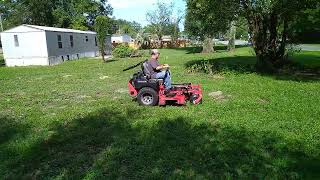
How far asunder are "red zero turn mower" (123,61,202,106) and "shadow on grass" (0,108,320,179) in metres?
1.67

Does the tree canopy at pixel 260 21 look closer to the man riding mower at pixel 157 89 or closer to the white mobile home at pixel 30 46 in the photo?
the man riding mower at pixel 157 89

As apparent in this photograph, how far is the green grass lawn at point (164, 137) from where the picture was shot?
522 cm

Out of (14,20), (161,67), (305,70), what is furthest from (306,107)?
(14,20)

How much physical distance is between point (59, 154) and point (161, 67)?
4175 millimetres

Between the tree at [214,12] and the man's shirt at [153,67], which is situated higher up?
the tree at [214,12]

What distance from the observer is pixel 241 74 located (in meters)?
15.2

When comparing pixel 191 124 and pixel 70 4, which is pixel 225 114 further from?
pixel 70 4

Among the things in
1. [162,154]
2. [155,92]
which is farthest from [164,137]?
[155,92]

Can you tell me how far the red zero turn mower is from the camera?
911cm

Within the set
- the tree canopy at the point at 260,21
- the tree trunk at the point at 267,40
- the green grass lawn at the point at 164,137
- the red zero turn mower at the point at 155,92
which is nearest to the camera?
the green grass lawn at the point at 164,137

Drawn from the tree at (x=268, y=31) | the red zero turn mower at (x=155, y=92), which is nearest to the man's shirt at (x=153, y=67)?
the red zero turn mower at (x=155, y=92)

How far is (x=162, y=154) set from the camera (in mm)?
5789

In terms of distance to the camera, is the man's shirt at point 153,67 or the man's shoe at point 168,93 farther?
the man's shirt at point 153,67

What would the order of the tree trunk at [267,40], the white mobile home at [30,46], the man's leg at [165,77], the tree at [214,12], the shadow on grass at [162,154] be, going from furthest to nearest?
the white mobile home at [30,46], the tree trunk at [267,40], the tree at [214,12], the man's leg at [165,77], the shadow on grass at [162,154]
